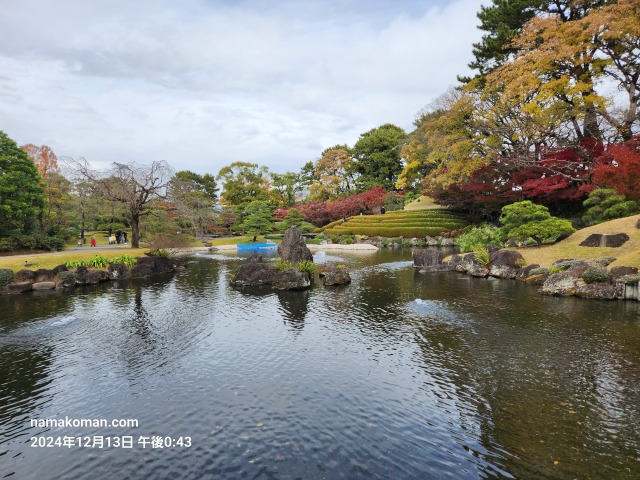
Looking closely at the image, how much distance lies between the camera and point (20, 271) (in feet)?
76.3

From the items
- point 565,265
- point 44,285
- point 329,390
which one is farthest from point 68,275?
point 565,265

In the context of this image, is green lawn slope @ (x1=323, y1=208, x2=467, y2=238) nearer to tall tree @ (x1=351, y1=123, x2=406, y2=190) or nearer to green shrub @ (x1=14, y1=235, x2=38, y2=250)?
tall tree @ (x1=351, y1=123, x2=406, y2=190)

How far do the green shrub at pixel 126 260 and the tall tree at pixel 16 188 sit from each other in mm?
10605

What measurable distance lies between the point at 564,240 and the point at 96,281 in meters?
33.4

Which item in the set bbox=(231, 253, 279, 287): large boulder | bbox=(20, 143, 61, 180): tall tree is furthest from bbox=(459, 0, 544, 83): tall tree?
bbox=(20, 143, 61, 180): tall tree

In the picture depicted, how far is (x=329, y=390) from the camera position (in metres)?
9.54

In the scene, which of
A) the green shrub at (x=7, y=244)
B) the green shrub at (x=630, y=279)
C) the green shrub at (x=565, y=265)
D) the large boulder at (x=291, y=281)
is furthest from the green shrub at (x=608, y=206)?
the green shrub at (x=7, y=244)

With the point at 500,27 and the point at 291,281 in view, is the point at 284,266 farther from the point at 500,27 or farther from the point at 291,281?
the point at 500,27

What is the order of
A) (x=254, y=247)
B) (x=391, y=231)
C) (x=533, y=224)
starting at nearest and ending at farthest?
(x=533, y=224)
(x=254, y=247)
(x=391, y=231)

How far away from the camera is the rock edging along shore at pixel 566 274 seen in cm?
1741

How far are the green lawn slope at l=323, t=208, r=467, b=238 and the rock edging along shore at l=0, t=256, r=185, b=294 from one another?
3245cm

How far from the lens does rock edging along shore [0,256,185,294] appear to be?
22586 millimetres

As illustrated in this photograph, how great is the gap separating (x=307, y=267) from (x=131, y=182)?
61.6 ft

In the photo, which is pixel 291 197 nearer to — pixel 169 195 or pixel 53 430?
pixel 169 195
